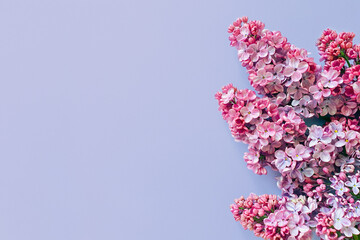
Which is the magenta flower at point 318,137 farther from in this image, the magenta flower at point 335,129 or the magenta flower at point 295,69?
the magenta flower at point 295,69

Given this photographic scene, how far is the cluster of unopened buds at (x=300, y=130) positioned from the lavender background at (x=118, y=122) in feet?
0.61

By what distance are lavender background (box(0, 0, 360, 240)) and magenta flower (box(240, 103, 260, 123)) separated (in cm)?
22

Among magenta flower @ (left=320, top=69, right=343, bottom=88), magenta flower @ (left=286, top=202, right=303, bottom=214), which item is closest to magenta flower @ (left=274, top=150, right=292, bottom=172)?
magenta flower @ (left=286, top=202, right=303, bottom=214)

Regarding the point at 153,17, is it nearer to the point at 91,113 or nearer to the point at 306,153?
the point at 91,113

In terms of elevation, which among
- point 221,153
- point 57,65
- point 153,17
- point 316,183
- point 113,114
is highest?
point 153,17

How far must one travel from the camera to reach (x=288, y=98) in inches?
45.0

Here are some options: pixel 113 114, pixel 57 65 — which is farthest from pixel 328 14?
pixel 57 65

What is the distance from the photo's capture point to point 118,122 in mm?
1377

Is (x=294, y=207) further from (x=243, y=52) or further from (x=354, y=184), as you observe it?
(x=243, y=52)

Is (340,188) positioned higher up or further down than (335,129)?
further down

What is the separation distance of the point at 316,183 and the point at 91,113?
2.41ft

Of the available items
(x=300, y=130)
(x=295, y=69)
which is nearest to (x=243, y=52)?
(x=295, y=69)

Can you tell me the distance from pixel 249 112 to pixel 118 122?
0.47 m

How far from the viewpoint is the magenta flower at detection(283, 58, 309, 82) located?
1.09m
